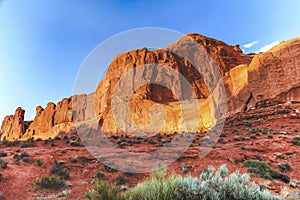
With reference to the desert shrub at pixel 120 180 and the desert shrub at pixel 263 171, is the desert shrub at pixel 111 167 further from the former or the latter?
the desert shrub at pixel 263 171

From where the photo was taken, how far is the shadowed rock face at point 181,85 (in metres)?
27.9

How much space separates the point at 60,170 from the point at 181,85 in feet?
150

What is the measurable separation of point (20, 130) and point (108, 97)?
50.6m

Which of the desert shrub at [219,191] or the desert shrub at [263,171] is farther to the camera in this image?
the desert shrub at [263,171]

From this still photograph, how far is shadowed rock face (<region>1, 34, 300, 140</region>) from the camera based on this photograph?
27.9m

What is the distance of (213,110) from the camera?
33.8m

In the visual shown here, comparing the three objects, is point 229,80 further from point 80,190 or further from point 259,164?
point 80,190

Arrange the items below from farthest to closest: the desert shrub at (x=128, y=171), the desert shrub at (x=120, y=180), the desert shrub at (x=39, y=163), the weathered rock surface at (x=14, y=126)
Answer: the weathered rock surface at (x=14, y=126) < the desert shrub at (x=39, y=163) < the desert shrub at (x=128, y=171) < the desert shrub at (x=120, y=180)

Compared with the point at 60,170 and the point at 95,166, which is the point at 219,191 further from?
the point at 95,166

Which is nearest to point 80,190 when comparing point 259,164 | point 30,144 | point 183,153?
point 183,153

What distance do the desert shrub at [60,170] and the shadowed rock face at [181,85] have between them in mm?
26509

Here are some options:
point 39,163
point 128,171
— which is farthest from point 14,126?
point 128,171

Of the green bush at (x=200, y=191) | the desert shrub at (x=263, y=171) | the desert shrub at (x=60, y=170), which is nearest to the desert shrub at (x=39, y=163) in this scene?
the desert shrub at (x=60, y=170)

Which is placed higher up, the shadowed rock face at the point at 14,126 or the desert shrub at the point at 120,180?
the shadowed rock face at the point at 14,126
